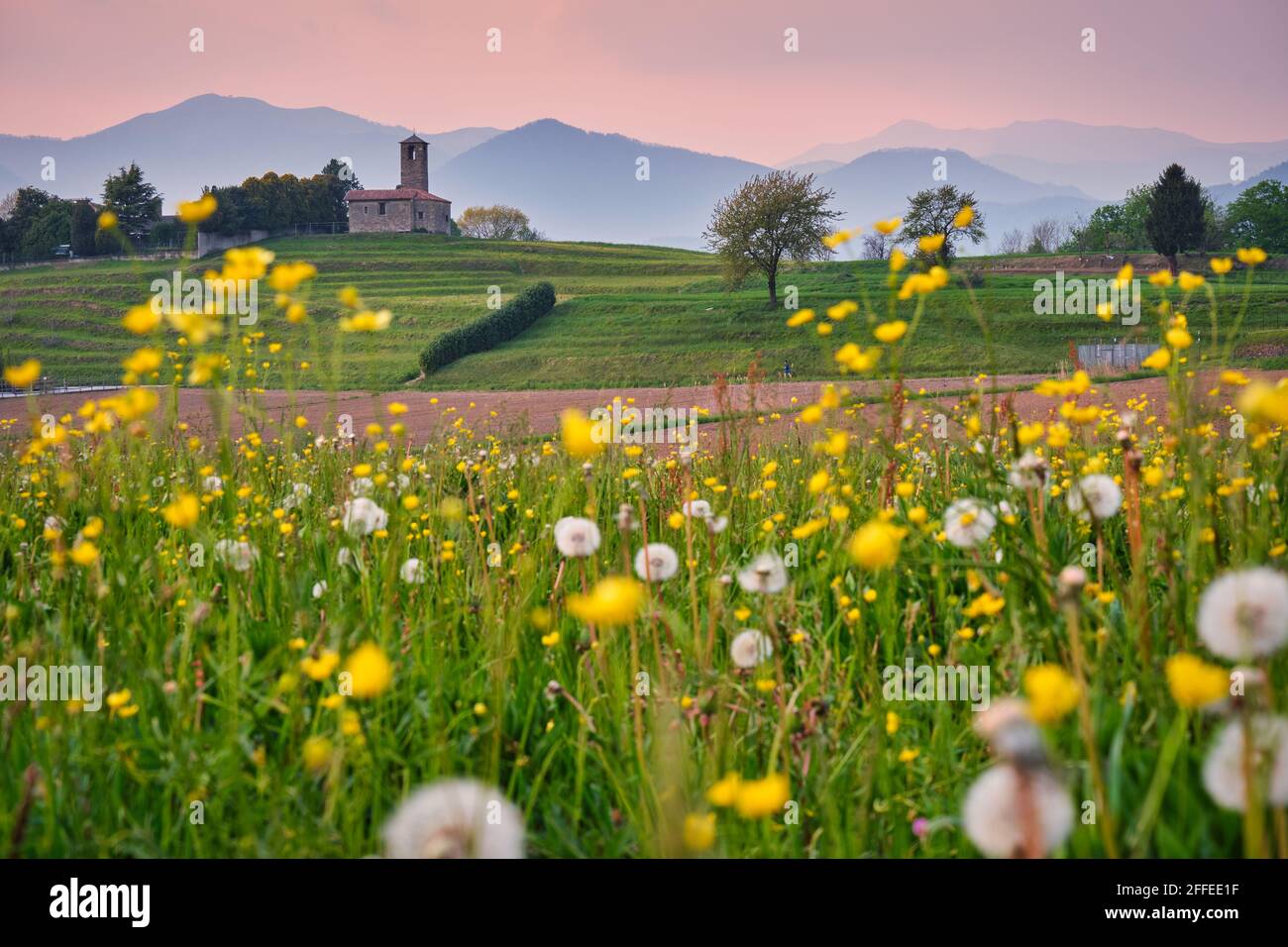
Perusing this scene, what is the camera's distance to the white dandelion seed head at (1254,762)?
3.29ft

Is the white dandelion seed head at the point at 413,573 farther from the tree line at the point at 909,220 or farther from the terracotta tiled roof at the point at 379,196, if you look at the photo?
the terracotta tiled roof at the point at 379,196

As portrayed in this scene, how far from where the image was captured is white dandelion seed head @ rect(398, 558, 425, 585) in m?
2.62

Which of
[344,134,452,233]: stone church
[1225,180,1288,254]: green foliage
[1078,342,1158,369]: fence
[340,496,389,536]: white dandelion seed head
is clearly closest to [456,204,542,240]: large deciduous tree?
[344,134,452,233]: stone church

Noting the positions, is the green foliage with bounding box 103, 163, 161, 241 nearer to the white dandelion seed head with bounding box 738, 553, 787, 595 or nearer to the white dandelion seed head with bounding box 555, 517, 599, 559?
the white dandelion seed head with bounding box 555, 517, 599, 559

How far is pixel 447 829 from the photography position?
Answer: 3.33 feet

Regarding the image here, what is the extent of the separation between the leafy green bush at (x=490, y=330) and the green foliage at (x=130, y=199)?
29.1m

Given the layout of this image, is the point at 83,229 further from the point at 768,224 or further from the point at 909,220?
the point at 909,220

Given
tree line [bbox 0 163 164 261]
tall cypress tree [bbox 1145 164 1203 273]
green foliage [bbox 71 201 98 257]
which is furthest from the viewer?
green foliage [bbox 71 201 98 257]

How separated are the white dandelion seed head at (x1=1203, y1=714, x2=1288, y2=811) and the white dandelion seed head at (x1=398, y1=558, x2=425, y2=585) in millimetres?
2034

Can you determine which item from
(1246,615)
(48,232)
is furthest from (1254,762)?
(48,232)

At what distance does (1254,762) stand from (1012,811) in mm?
317

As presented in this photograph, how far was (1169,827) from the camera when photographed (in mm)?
1304
